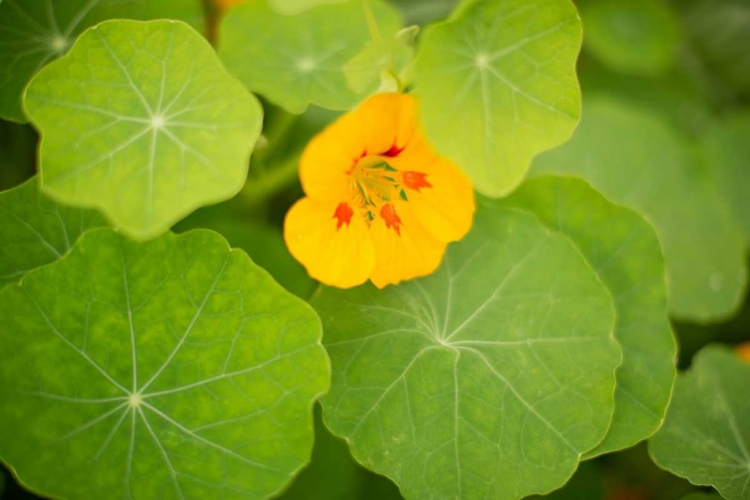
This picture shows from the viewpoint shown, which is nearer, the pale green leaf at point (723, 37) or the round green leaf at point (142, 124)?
the round green leaf at point (142, 124)

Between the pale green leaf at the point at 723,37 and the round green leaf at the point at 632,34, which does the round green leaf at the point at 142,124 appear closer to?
the round green leaf at the point at 632,34

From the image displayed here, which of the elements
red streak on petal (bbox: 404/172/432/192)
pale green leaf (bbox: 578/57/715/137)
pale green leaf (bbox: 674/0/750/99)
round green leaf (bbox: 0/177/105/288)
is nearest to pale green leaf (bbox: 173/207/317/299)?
round green leaf (bbox: 0/177/105/288)

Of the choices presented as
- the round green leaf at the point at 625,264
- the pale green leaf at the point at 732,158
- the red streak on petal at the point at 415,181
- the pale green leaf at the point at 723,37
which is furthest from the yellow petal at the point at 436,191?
the pale green leaf at the point at 723,37

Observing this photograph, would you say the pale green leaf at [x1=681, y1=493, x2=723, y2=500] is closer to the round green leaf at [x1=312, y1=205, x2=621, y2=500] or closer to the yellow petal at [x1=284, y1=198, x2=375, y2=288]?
the round green leaf at [x1=312, y1=205, x2=621, y2=500]

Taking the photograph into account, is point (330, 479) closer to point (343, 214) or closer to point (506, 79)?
point (343, 214)

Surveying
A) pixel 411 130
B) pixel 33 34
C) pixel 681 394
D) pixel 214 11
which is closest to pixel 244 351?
pixel 411 130

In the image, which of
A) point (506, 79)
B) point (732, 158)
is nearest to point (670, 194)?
point (732, 158)

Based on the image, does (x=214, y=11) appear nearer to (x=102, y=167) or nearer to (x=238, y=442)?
(x=102, y=167)
